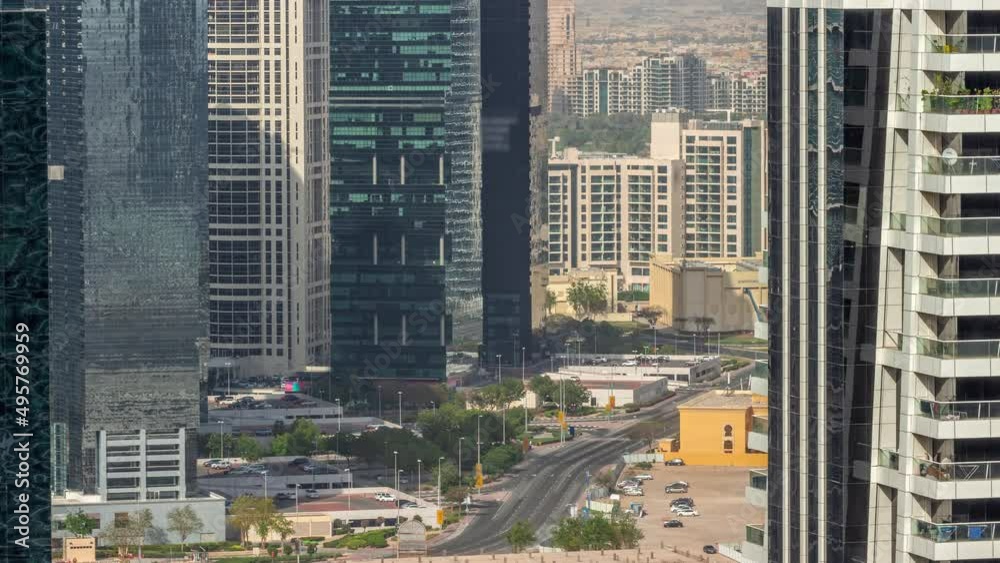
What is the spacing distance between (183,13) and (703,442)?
3121cm

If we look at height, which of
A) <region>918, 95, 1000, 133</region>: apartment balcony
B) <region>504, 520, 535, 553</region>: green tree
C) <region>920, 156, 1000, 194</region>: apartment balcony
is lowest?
<region>504, 520, 535, 553</region>: green tree

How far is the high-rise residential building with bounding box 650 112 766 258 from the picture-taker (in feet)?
628

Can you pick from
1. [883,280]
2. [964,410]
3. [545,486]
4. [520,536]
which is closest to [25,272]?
[883,280]

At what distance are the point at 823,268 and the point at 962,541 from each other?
3908 millimetres

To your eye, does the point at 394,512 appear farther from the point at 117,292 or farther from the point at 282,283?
the point at 282,283

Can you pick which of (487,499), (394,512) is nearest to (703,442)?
(487,499)

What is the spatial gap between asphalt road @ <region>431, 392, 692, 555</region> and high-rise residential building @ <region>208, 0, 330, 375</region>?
2571 cm

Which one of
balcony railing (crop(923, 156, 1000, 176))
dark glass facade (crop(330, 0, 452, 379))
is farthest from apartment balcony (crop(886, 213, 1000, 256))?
dark glass facade (crop(330, 0, 452, 379))

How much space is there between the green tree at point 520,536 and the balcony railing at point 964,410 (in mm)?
72978

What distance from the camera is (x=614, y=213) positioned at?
197750 millimetres

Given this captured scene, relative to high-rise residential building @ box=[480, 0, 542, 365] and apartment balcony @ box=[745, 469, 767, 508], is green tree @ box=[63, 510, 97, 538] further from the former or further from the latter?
apartment balcony @ box=[745, 469, 767, 508]

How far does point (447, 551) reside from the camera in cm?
10994

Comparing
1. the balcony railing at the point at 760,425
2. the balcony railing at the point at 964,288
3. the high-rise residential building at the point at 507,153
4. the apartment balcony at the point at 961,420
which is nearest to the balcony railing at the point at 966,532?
the apartment balcony at the point at 961,420

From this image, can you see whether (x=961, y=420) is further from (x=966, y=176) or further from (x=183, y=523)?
(x=183, y=523)
